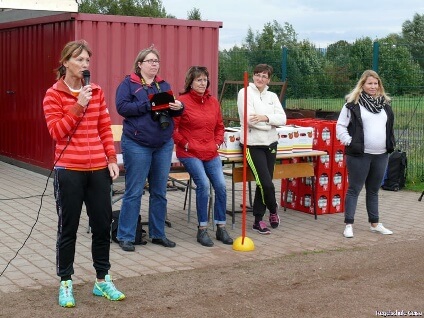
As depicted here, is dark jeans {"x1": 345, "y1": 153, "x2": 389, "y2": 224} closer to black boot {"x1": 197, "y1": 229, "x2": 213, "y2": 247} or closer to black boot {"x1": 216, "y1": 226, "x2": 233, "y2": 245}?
black boot {"x1": 216, "y1": 226, "x2": 233, "y2": 245}

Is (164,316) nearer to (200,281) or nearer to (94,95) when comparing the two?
(200,281)

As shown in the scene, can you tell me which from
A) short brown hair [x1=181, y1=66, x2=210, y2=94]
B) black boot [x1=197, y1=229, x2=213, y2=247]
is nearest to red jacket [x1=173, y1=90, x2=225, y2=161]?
short brown hair [x1=181, y1=66, x2=210, y2=94]

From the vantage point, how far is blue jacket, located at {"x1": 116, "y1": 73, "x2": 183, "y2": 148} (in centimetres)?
785

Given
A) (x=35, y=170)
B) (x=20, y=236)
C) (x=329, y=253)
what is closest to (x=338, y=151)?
(x=329, y=253)

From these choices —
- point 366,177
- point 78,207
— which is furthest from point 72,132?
point 366,177

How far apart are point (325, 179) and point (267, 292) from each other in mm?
3922

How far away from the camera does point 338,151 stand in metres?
10.5

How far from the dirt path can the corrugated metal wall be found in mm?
6008

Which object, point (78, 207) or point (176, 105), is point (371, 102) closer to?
point (176, 105)

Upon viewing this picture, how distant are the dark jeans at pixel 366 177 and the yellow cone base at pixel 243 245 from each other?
1404 millimetres

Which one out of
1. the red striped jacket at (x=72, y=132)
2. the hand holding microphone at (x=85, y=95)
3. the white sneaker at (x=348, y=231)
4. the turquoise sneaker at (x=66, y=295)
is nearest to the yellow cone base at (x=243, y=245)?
the white sneaker at (x=348, y=231)

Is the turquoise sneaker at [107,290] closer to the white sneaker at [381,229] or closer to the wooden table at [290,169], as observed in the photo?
the wooden table at [290,169]

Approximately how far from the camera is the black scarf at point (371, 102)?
8953 millimetres

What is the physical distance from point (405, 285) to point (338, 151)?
3.66 m
